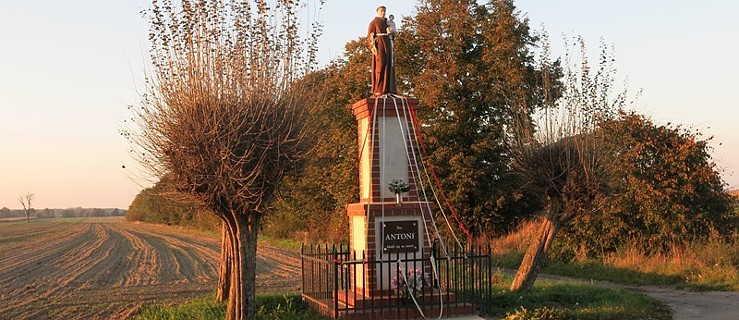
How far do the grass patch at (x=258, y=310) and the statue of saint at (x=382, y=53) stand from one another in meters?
4.02

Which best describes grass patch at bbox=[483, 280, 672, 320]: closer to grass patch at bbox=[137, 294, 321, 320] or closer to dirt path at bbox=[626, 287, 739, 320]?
dirt path at bbox=[626, 287, 739, 320]

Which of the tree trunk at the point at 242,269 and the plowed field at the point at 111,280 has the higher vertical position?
the tree trunk at the point at 242,269

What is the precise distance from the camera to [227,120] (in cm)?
896

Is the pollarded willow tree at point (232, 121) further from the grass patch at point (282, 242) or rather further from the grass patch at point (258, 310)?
the grass patch at point (282, 242)

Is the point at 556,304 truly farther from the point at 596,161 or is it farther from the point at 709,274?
the point at 709,274

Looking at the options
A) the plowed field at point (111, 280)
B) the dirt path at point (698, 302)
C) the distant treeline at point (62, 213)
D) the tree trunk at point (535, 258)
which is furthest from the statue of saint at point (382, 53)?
the distant treeline at point (62, 213)

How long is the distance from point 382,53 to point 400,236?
324 centimetres

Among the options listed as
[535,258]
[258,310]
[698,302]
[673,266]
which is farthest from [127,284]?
[673,266]

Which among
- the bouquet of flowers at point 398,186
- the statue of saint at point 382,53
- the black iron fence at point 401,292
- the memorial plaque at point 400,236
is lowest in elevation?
the black iron fence at point 401,292

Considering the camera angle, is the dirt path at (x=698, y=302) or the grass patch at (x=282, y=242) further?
the grass patch at (x=282, y=242)

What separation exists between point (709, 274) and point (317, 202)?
823 inches

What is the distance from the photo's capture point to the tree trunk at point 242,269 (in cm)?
938

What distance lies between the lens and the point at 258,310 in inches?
414

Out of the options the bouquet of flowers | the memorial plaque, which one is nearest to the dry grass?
the memorial plaque
